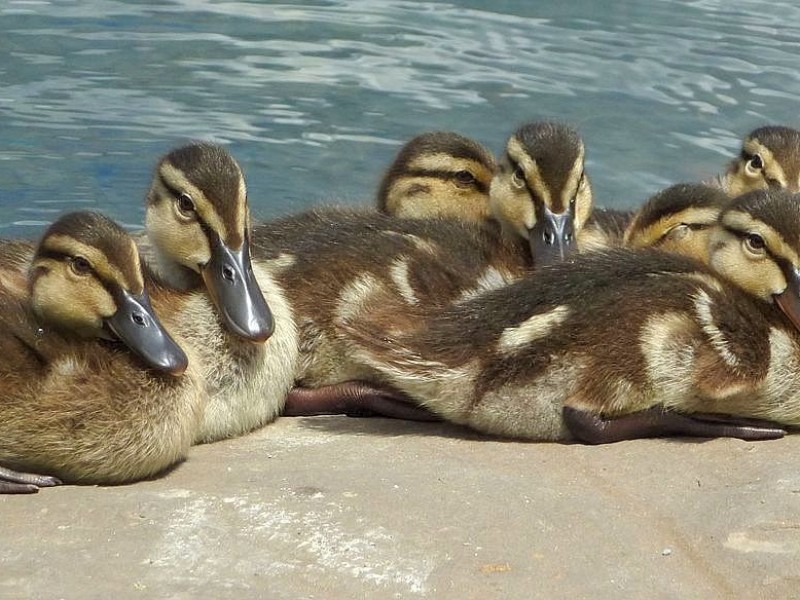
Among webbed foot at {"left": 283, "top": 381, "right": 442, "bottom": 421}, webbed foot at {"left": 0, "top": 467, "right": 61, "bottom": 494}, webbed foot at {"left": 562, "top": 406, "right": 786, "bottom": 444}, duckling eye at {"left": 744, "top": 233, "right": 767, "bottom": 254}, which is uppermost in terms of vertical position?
duckling eye at {"left": 744, "top": 233, "right": 767, "bottom": 254}

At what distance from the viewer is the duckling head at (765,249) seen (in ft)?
14.5

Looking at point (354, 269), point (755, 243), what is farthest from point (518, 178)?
point (755, 243)

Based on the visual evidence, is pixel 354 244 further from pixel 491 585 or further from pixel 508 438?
pixel 491 585

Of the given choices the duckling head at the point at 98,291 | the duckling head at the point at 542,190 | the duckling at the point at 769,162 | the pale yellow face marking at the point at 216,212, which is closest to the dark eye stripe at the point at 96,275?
the duckling head at the point at 98,291

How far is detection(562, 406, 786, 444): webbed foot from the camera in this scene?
4.31 metres

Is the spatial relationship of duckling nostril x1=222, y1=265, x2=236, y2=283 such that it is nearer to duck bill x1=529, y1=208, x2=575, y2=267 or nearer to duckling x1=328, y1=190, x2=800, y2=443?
duckling x1=328, y1=190, x2=800, y2=443

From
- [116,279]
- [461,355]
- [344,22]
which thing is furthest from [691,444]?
[344,22]

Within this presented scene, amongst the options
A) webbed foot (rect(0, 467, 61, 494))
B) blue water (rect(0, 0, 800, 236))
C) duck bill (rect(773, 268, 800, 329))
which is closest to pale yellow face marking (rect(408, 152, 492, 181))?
duck bill (rect(773, 268, 800, 329))

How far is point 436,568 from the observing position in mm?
3375

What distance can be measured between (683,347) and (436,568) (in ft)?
3.95

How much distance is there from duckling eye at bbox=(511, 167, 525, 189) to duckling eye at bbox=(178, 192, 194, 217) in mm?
1233

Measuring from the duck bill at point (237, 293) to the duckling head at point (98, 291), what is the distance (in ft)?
1.00

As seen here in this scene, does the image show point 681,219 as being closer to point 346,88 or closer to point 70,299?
point 70,299

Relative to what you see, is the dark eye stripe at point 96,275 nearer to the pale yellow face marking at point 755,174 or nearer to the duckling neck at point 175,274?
the duckling neck at point 175,274
